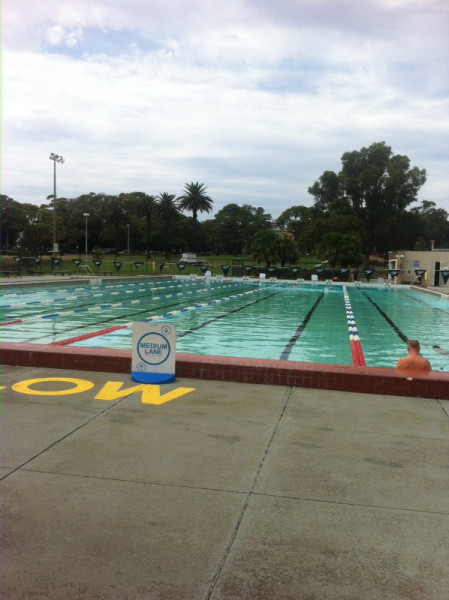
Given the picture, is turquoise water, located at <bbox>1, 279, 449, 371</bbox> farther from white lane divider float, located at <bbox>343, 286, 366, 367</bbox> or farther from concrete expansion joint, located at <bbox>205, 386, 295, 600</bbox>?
concrete expansion joint, located at <bbox>205, 386, 295, 600</bbox>

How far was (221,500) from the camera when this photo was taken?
323 centimetres

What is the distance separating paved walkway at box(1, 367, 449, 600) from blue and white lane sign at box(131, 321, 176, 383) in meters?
0.90

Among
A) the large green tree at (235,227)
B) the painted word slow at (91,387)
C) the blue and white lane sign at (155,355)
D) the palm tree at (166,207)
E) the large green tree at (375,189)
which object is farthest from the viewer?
the large green tree at (235,227)

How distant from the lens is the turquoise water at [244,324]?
35.7 ft

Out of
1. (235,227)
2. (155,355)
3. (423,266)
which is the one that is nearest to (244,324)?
(155,355)

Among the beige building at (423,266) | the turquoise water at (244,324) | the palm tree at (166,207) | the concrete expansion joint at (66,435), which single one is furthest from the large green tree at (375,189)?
the concrete expansion joint at (66,435)

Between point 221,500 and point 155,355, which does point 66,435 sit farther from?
point 155,355

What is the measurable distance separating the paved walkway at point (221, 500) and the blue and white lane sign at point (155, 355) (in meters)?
0.90

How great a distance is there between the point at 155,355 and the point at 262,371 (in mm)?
1340

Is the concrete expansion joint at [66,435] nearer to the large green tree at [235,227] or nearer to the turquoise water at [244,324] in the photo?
the turquoise water at [244,324]

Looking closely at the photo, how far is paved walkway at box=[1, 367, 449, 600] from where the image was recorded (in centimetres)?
242

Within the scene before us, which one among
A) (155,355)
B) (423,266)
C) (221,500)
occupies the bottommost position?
(221,500)

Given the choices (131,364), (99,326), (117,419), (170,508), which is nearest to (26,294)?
(99,326)

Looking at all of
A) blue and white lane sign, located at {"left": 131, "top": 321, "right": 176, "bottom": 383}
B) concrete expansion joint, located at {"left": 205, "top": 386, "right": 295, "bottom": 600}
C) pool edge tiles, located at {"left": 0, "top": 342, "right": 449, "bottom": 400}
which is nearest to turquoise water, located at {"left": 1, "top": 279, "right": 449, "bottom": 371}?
pool edge tiles, located at {"left": 0, "top": 342, "right": 449, "bottom": 400}
